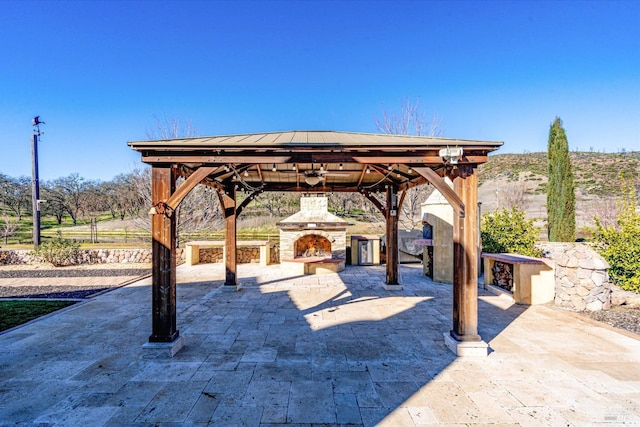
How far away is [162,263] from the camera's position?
4168 millimetres

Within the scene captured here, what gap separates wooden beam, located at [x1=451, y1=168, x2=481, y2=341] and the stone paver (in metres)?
0.44

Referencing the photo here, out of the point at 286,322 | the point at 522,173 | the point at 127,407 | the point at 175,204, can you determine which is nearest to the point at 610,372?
the point at 286,322

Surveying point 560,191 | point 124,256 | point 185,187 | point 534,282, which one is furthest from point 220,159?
point 560,191

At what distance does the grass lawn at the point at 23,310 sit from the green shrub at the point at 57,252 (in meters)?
5.48

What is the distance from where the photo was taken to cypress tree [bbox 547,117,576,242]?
509 inches

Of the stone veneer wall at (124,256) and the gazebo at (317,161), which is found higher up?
the gazebo at (317,161)

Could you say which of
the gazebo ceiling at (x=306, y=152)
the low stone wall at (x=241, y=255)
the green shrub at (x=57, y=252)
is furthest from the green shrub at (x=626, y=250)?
the green shrub at (x=57, y=252)

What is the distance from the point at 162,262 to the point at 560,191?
636 inches

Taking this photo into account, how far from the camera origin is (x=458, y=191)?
424 cm

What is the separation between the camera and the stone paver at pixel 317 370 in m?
2.83

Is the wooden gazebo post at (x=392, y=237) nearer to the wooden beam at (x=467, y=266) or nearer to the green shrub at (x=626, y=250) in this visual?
the wooden beam at (x=467, y=266)

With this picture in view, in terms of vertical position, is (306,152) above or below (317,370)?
above

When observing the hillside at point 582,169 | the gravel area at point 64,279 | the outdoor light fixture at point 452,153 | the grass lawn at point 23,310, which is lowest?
the gravel area at point 64,279

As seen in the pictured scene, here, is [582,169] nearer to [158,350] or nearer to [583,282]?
[583,282]
